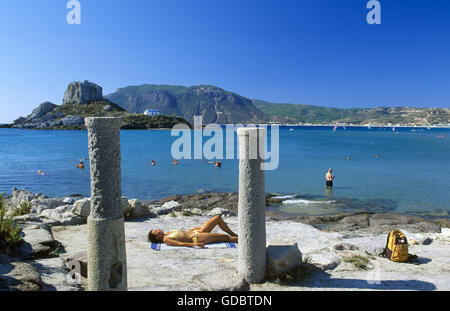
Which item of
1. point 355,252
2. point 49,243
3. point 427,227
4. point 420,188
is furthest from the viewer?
point 420,188

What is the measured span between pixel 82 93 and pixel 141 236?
153 m

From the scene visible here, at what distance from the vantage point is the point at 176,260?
27.4ft

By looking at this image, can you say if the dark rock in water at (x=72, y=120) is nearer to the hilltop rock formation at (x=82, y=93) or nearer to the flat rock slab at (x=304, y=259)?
the hilltop rock formation at (x=82, y=93)

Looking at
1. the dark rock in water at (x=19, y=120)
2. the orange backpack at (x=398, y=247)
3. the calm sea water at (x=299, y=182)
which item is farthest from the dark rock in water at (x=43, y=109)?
the orange backpack at (x=398, y=247)

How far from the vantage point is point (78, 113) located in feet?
454

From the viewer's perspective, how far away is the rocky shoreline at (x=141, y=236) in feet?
19.8

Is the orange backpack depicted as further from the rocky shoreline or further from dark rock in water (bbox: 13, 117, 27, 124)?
dark rock in water (bbox: 13, 117, 27, 124)

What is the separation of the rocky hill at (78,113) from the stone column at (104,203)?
13752 centimetres

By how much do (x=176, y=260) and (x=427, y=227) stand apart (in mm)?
11758

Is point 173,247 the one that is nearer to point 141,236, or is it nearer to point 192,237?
point 192,237
